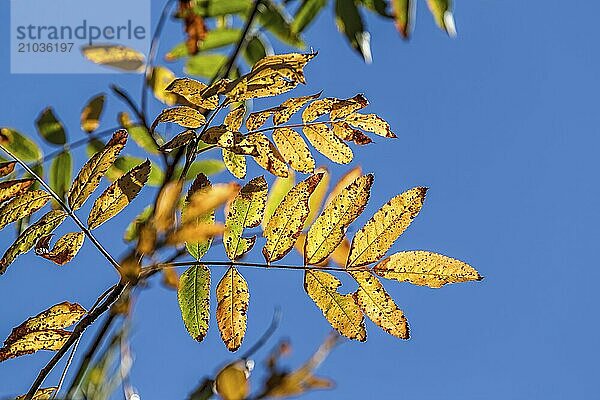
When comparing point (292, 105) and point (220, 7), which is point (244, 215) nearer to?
point (292, 105)

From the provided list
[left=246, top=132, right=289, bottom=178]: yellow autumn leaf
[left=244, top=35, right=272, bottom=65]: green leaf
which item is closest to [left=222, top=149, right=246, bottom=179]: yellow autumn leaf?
[left=246, top=132, right=289, bottom=178]: yellow autumn leaf

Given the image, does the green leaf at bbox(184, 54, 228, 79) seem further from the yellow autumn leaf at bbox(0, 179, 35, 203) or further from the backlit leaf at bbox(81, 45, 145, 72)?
the yellow autumn leaf at bbox(0, 179, 35, 203)

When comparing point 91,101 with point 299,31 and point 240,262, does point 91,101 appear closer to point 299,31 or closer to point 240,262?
point 299,31

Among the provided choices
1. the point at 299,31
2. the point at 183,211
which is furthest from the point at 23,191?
the point at 299,31

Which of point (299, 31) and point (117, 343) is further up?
point (299, 31)

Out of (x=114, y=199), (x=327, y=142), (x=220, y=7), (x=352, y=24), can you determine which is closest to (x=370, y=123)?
(x=327, y=142)
